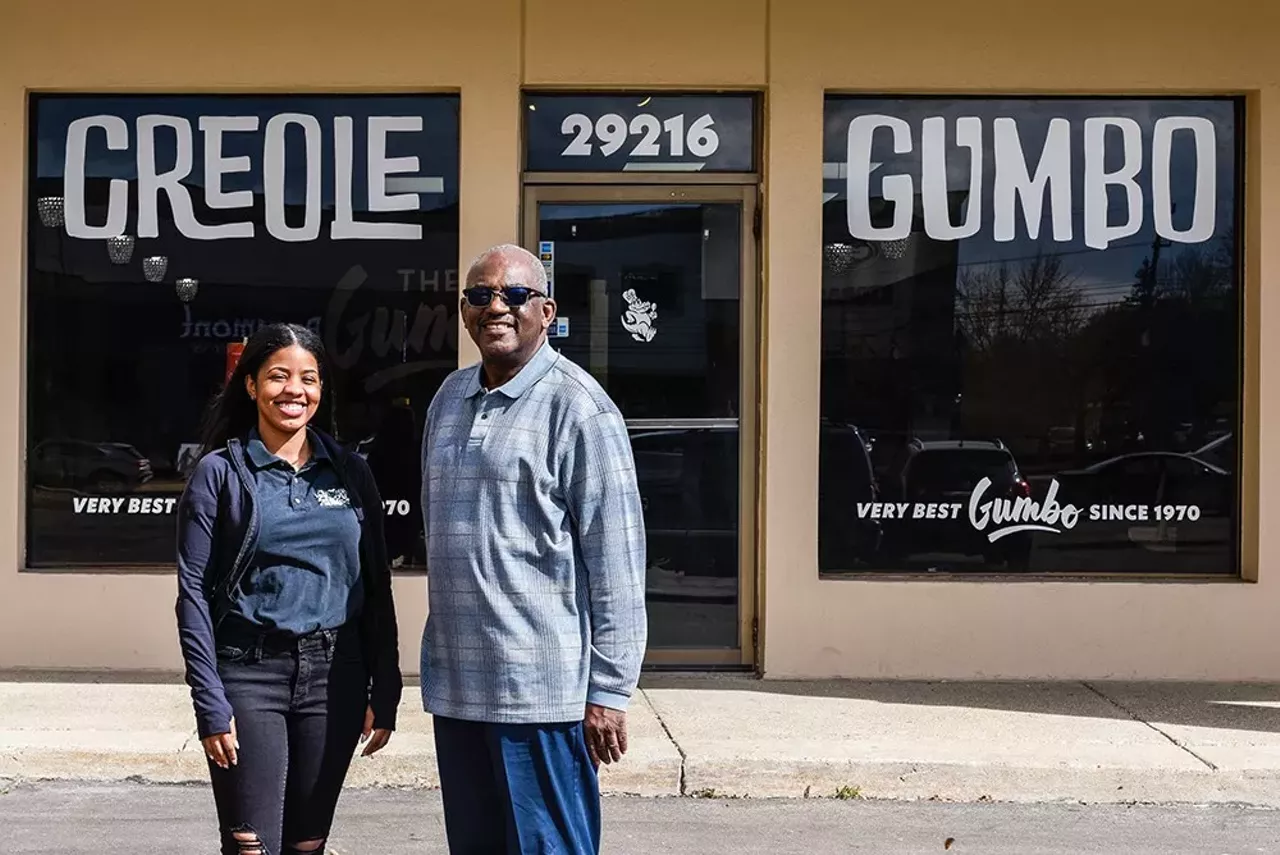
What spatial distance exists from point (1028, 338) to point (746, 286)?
1.65 m

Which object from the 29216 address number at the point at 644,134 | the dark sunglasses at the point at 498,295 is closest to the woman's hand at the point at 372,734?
the dark sunglasses at the point at 498,295

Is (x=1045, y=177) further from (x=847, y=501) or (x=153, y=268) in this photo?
(x=153, y=268)

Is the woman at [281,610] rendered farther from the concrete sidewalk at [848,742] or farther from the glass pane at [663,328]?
the glass pane at [663,328]

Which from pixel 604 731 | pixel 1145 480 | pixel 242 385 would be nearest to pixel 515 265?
pixel 242 385

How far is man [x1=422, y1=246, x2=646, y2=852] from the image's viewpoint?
3.53 m

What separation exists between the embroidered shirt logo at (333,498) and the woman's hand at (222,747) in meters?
0.58

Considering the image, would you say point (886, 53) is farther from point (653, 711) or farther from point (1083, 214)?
point (653, 711)

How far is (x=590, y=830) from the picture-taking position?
3639mm

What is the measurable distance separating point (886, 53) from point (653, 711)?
3.91 meters

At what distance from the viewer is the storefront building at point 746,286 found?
8.45 m

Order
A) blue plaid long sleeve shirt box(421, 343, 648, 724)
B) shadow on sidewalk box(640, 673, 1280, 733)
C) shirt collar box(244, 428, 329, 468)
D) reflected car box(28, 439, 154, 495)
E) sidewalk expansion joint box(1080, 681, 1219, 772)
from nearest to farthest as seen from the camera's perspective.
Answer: blue plaid long sleeve shirt box(421, 343, 648, 724), shirt collar box(244, 428, 329, 468), sidewalk expansion joint box(1080, 681, 1219, 772), shadow on sidewalk box(640, 673, 1280, 733), reflected car box(28, 439, 154, 495)

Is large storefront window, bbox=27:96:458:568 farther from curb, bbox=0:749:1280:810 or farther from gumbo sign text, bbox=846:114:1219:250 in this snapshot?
gumbo sign text, bbox=846:114:1219:250

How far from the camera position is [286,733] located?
3.71 meters

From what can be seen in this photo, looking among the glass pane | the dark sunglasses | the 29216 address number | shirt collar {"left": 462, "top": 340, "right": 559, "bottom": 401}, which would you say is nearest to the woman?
shirt collar {"left": 462, "top": 340, "right": 559, "bottom": 401}
